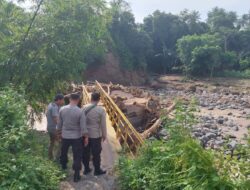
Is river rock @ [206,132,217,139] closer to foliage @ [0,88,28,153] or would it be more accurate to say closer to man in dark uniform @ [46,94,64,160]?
man in dark uniform @ [46,94,64,160]

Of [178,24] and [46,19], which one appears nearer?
[46,19]

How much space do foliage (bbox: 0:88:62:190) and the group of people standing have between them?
22.3 inches

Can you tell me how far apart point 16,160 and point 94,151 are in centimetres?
233

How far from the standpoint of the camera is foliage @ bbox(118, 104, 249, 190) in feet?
16.3

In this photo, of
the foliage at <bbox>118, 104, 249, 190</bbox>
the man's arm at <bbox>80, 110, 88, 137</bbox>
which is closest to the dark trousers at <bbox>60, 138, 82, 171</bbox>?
the man's arm at <bbox>80, 110, 88, 137</bbox>

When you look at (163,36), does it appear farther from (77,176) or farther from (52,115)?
(77,176)

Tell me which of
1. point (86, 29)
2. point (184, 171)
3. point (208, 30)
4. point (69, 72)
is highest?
point (208, 30)

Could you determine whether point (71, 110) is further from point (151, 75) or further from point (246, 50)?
point (246, 50)

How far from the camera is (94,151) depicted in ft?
24.7

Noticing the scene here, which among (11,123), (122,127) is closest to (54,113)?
(11,123)

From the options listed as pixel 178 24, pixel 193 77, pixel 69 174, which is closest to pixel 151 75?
pixel 193 77

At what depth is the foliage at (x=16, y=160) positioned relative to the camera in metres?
5.01

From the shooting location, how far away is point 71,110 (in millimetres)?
7148

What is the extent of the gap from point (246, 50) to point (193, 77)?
15.4 meters
